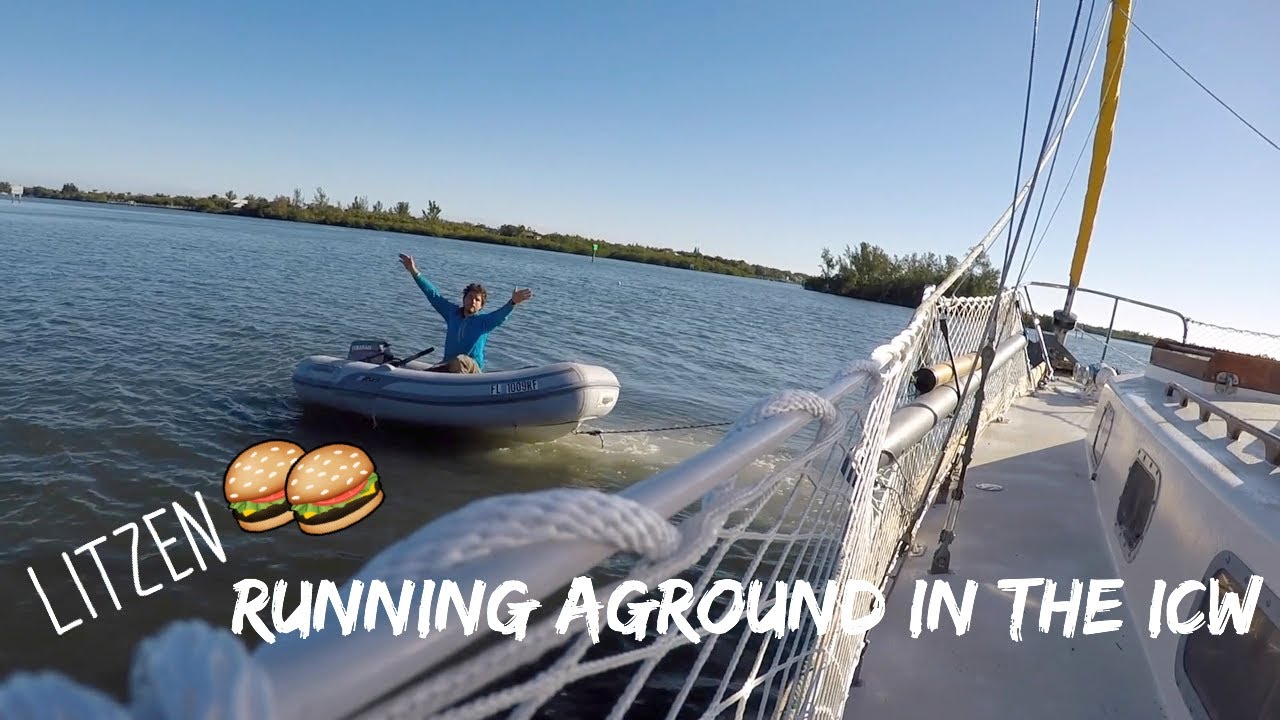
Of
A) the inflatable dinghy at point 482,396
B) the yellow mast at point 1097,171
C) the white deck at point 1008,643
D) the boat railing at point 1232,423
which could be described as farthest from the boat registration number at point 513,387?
the yellow mast at point 1097,171

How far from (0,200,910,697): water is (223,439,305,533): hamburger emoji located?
0.12 m

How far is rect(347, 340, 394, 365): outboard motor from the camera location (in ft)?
26.0

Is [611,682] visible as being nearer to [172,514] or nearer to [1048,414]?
[172,514]

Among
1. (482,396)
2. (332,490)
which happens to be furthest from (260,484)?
(482,396)

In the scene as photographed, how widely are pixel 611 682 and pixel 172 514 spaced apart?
3832 millimetres

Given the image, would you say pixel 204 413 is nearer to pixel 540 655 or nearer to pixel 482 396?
pixel 482 396

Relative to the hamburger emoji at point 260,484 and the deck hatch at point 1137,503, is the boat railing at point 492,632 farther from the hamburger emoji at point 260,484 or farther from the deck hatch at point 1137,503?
the hamburger emoji at point 260,484

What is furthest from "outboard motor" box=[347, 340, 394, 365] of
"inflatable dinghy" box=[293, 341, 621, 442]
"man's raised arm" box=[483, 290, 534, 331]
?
"man's raised arm" box=[483, 290, 534, 331]

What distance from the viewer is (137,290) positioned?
51.4 ft

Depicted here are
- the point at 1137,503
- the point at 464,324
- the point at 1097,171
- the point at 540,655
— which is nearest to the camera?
the point at 540,655

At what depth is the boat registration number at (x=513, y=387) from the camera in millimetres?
6961

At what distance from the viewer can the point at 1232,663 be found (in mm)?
2062

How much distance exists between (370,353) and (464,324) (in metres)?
1.40

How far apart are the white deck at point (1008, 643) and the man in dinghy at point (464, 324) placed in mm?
4785
